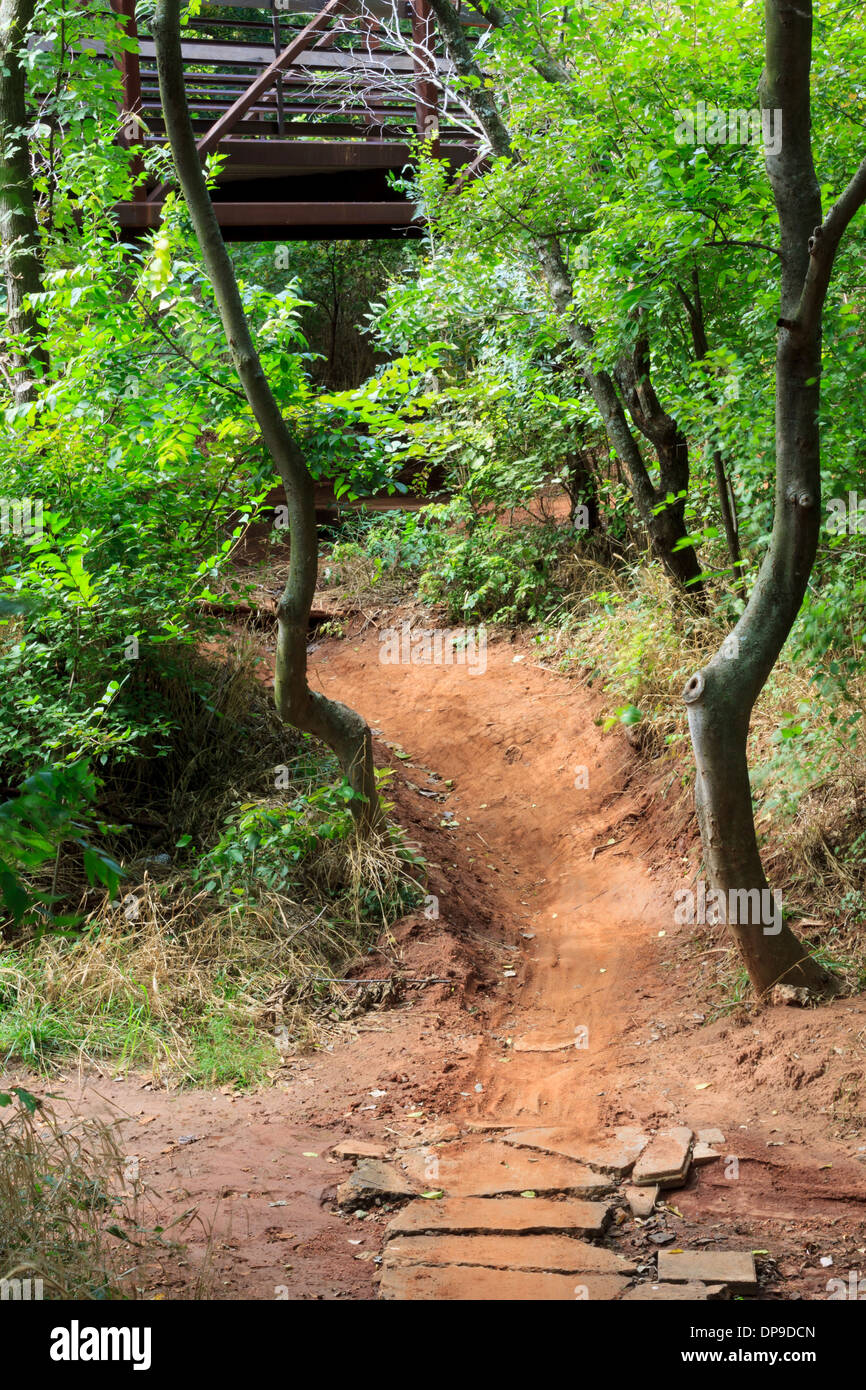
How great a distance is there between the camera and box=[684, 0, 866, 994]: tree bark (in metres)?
4.52

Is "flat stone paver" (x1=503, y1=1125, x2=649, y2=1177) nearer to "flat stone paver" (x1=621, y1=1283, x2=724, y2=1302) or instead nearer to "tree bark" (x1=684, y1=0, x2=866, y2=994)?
"flat stone paver" (x1=621, y1=1283, x2=724, y2=1302)

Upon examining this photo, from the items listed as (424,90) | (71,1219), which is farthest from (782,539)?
(424,90)

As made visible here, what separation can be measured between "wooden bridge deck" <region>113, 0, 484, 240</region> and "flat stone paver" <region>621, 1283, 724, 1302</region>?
1105cm

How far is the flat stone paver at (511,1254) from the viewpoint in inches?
148

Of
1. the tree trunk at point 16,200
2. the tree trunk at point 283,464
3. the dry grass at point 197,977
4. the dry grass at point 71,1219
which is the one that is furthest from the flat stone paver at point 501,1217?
the tree trunk at point 16,200

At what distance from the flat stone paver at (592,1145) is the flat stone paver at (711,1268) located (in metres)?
0.64

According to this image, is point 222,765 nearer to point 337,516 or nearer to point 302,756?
point 302,756

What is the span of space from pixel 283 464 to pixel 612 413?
3632mm

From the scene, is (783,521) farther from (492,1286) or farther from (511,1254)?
(492,1286)

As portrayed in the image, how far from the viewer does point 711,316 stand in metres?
7.98

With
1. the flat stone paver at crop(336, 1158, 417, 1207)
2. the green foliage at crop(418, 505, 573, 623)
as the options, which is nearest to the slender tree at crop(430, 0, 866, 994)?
the flat stone paver at crop(336, 1158, 417, 1207)

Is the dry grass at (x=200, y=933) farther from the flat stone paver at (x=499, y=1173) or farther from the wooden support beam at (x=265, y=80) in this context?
the wooden support beam at (x=265, y=80)

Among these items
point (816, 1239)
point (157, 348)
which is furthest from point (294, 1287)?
point (157, 348)

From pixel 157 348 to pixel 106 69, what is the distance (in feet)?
7.21
